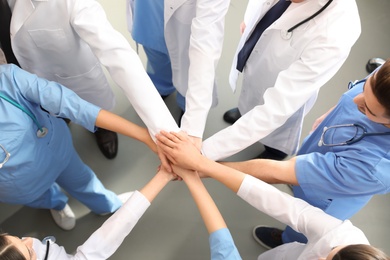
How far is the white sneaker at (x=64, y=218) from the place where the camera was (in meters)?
1.75

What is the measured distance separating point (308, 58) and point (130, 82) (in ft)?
2.17

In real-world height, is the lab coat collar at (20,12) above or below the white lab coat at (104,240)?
above

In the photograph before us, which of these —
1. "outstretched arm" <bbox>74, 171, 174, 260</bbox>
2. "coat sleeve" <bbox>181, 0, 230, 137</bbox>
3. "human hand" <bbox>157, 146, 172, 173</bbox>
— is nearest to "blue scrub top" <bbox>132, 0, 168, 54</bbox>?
"coat sleeve" <bbox>181, 0, 230, 137</bbox>

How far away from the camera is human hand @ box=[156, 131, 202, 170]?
1244 millimetres

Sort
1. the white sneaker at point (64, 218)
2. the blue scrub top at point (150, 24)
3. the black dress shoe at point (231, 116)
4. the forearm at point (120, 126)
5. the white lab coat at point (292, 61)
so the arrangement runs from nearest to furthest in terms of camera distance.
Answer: the white lab coat at point (292, 61), the forearm at point (120, 126), the blue scrub top at point (150, 24), the white sneaker at point (64, 218), the black dress shoe at point (231, 116)

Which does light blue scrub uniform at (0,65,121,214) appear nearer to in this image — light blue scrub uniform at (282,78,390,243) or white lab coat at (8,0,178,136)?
white lab coat at (8,0,178,136)

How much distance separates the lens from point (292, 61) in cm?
132

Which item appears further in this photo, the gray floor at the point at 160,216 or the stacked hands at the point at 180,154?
the gray floor at the point at 160,216

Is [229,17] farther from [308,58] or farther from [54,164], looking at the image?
[54,164]

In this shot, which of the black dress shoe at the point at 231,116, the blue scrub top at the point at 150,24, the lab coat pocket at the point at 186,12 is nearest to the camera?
the lab coat pocket at the point at 186,12

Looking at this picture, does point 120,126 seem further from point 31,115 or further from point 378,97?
point 378,97

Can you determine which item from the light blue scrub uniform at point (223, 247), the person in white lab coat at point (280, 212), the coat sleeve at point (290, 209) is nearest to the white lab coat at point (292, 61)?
the person in white lab coat at point (280, 212)

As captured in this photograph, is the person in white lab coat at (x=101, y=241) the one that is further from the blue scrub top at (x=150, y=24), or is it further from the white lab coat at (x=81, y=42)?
the blue scrub top at (x=150, y=24)

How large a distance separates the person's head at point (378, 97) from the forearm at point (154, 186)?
75 cm
